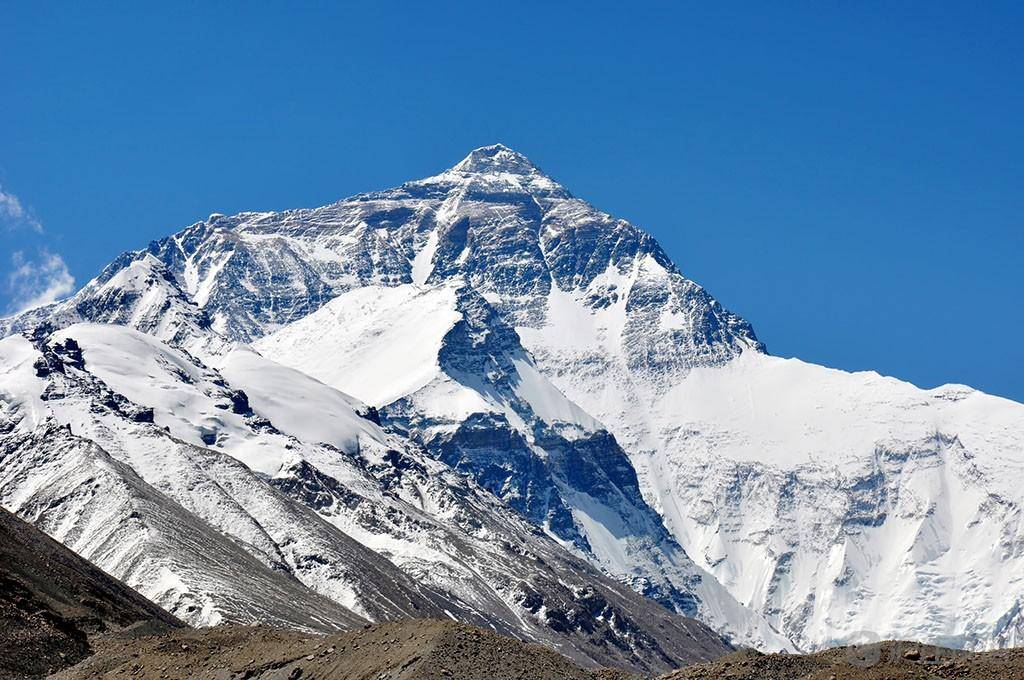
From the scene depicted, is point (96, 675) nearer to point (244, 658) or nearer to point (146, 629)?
point (244, 658)

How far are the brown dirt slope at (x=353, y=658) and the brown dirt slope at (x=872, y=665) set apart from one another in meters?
7.82

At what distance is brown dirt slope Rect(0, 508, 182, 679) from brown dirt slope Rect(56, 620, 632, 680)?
6881 mm

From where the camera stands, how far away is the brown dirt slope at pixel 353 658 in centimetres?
9600

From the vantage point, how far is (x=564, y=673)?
99.0 m

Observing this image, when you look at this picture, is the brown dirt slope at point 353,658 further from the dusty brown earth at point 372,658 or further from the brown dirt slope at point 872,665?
the brown dirt slope at point 872,665

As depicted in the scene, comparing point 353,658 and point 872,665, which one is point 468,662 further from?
point 872,665

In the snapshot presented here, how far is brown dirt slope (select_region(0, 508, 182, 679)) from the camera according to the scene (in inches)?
5039

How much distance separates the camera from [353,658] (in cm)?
10100

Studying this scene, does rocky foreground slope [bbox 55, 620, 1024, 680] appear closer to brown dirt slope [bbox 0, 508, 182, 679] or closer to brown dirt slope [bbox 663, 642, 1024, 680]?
brown dirt slope [bbox 663, 642, 1024, 680]

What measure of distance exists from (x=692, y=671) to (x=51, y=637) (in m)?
54.8

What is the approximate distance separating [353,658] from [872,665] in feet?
85.9

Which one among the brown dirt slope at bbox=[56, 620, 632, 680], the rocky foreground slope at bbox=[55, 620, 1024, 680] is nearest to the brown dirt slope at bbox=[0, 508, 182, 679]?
the brown dirt slope at bbox=[56, 620, 632, 680]

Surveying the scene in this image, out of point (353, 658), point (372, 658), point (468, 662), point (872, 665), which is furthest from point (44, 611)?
point (872, 665)

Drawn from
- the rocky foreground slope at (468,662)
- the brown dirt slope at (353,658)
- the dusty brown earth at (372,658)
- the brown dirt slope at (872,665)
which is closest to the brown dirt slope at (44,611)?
the dusty brown earth at (372,658)
